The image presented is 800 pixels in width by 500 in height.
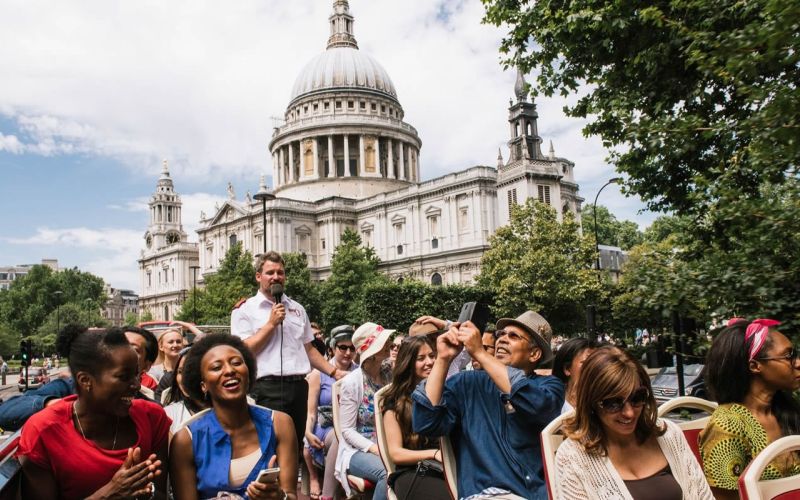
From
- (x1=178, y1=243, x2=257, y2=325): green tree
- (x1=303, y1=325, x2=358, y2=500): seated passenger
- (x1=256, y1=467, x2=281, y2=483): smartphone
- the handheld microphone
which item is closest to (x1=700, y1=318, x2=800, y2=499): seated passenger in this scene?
(x1=256, y1=467, x2=281, y2=483): smartphone

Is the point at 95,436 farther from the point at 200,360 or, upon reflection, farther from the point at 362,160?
the point at 362,160

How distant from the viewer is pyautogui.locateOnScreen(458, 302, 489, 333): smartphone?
4.42 m

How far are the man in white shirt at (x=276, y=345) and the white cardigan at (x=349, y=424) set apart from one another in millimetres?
478

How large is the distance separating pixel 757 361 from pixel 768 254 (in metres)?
3.16

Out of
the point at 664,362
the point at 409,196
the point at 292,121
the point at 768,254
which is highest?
the point at 292,121

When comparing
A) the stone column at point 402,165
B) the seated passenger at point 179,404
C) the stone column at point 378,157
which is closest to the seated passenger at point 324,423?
the seated passenger at point 179,404

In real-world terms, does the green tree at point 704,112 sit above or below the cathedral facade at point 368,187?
below

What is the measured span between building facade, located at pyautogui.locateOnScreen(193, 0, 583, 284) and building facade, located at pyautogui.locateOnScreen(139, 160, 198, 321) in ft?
47.9

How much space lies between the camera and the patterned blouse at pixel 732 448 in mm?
3674

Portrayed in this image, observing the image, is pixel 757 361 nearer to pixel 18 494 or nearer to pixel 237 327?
pixel 18 494

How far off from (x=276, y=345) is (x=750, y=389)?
4.25 metres

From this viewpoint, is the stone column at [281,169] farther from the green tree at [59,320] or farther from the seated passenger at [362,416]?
the seated passenger at [362,416]

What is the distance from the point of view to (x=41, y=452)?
11.5 feet

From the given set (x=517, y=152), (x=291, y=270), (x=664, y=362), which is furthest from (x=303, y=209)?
(x=664, y=362)
